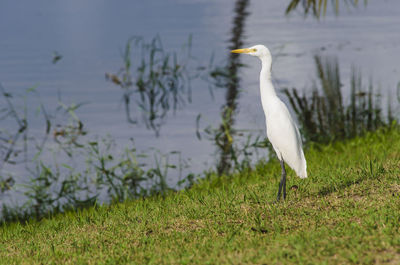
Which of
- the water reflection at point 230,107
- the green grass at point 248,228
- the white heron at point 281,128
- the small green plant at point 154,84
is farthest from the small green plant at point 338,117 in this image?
the white heron at point 281,128

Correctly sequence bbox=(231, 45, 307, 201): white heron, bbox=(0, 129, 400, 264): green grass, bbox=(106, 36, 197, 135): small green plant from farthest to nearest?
bbox=(106, 36, 197, 135): small green plant < bbox=(231, 45, 307, 201): white heron < bbox=(0, 129, 400, 264): green grass

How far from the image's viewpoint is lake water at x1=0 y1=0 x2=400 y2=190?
12.5 meters

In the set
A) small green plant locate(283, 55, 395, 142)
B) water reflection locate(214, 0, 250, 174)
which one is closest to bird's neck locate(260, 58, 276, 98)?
water reflection locate(214, 0, 250, 174)

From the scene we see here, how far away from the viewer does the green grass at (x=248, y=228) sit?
15.0 ft

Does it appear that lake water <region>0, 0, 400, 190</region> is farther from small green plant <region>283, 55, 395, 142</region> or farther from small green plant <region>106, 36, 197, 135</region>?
small green plant <region>283, 55, 395, 142</region>

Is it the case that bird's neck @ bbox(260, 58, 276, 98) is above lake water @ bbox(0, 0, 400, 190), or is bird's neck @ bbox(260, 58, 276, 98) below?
above

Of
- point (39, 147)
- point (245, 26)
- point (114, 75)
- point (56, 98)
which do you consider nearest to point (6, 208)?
point (39, 147)

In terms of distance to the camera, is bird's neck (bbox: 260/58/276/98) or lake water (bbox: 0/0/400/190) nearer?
bird's neck (bbox: 260/58/276/98)

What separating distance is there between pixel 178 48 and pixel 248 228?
41.9ft

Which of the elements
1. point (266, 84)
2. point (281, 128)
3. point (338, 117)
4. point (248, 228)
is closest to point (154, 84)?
point (338, 117)

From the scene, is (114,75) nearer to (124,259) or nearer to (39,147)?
(39,147)

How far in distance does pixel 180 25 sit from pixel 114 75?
7696mm

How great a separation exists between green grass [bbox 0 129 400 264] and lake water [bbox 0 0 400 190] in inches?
148

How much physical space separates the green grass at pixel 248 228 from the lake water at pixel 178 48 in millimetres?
3771
